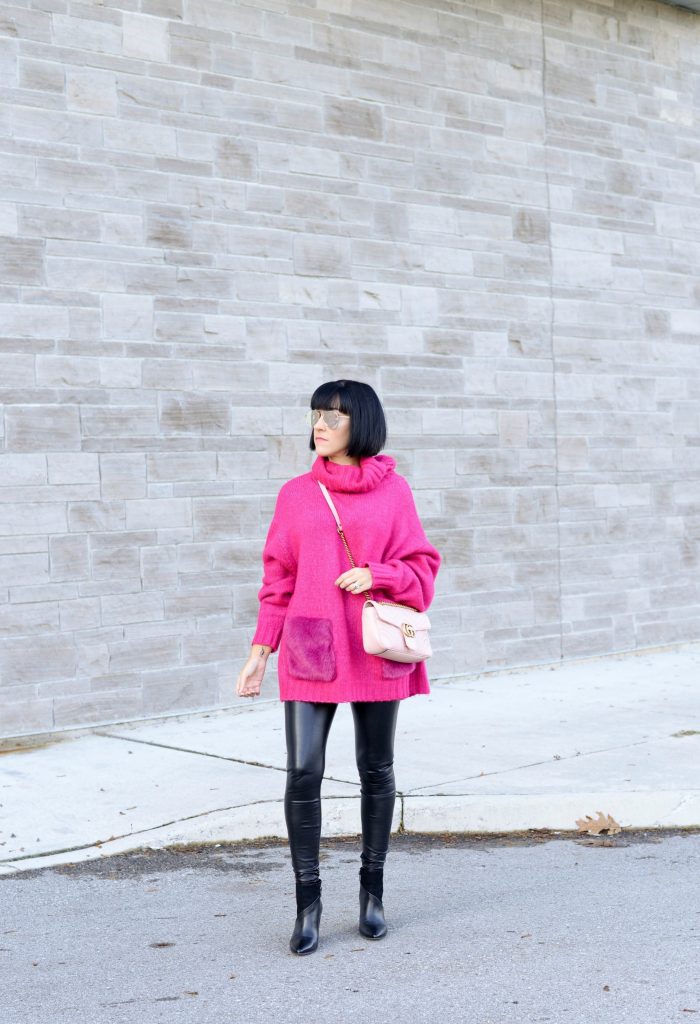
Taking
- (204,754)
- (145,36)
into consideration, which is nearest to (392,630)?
(204,754)

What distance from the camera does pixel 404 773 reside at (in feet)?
23.5

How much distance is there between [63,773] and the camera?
747 cm

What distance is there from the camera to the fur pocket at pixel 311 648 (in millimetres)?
4707

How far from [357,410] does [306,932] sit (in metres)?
1.78

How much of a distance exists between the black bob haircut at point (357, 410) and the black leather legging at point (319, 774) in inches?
34.8

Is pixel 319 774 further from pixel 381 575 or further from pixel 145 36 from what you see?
pixel 145 36

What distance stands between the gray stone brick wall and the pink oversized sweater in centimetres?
387

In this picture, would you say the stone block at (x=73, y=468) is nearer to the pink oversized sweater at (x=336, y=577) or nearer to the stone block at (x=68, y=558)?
the stone block at (x=68, y=558)

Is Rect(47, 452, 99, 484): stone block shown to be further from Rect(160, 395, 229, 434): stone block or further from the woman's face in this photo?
the woman's face

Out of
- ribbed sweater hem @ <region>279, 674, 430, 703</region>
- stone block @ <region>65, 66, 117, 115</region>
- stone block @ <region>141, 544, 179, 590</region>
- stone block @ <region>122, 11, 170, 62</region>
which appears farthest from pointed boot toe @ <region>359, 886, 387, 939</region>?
stone block @ <region>122, 11, 170, 62</region>

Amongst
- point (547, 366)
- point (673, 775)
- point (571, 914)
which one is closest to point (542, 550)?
point (547, 366)

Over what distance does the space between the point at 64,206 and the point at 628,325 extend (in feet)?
16.9

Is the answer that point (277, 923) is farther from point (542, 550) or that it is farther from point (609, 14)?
point (609, 14)

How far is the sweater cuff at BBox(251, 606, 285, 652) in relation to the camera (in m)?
4.89
